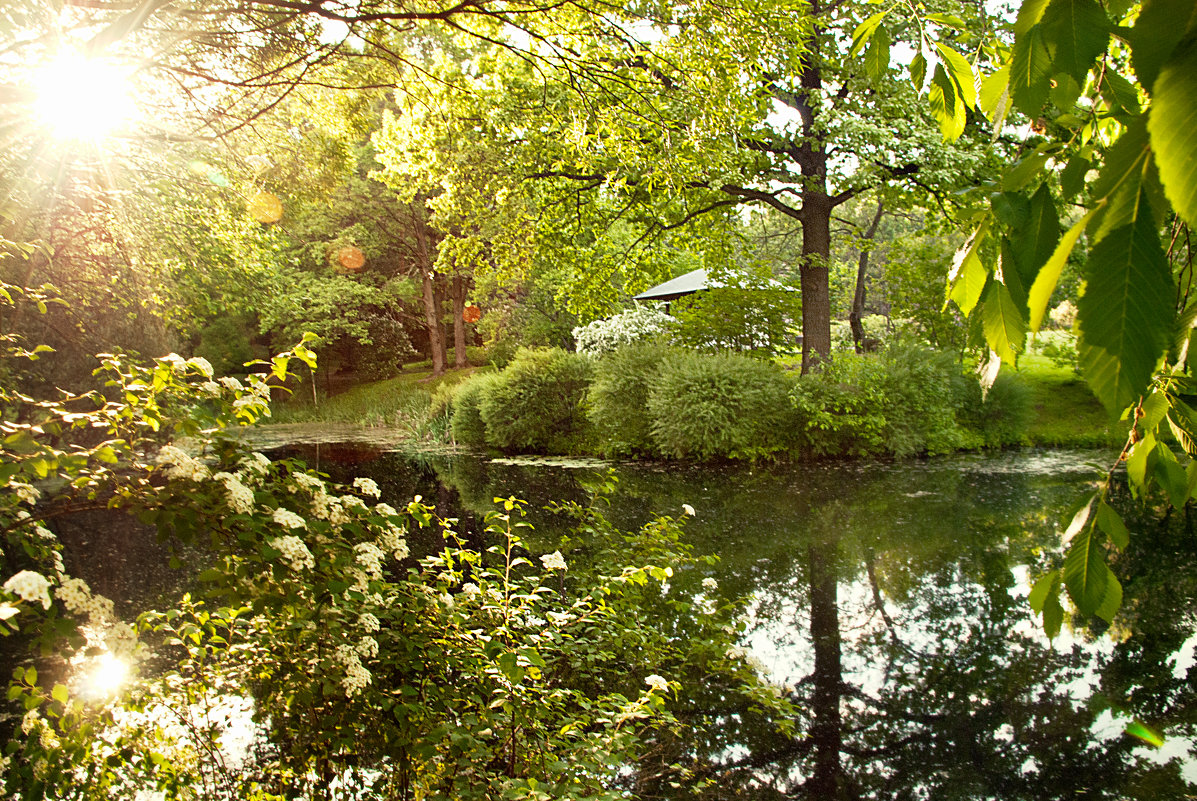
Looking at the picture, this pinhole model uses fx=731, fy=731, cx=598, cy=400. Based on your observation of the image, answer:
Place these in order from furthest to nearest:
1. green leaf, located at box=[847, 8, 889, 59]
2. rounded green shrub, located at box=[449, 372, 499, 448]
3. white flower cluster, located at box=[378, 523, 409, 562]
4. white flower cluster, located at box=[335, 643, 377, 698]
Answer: rounded green shrub, located at box=[449, 372, 499, 448], white flower cluster, located at box=[378, 523, 409, 562], white flower cluster, located at box=[335, 643, 377, 698], green leaf, located at box=[847, 8, 889, 59]

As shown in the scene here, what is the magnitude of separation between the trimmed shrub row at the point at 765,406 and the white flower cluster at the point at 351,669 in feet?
27.7

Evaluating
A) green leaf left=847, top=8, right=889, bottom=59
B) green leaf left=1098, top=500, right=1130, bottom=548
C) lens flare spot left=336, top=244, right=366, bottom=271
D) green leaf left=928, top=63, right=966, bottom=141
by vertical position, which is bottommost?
green leaf left=1098, top=500, right=1130, bottom=548

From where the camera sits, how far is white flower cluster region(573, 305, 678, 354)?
14.7 m

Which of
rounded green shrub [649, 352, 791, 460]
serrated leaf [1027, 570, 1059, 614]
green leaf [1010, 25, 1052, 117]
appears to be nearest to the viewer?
green leaf [1010, 25, 1052, 117]

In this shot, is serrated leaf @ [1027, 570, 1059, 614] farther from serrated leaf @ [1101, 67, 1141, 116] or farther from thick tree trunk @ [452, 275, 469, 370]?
thick tree trunk @ [452, 275, 469, 370]

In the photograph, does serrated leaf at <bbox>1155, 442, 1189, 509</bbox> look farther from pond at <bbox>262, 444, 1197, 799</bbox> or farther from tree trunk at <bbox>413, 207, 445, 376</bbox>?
tree trunk at <bbox>413, 207, 445, 376</bbox>

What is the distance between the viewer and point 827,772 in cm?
307

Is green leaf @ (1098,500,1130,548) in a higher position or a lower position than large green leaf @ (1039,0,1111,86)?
lower

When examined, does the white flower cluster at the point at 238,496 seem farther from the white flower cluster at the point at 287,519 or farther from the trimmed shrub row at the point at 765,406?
the trimmed shrub row at the point at 765,406

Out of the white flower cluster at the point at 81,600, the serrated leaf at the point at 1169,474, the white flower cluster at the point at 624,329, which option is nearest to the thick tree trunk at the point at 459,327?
the white flower cluster at the point at 624,329

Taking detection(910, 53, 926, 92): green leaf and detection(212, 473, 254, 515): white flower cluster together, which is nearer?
detection(910, 53, 926, 92): green leaf

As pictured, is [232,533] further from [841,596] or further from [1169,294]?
[841,596]

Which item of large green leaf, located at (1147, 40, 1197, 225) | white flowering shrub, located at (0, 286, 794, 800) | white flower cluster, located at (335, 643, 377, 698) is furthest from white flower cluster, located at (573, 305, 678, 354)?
large green leaf, located at (1147, 40, 1197, 225)

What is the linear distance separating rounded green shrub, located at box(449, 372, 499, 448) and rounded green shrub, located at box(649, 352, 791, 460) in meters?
3.98
